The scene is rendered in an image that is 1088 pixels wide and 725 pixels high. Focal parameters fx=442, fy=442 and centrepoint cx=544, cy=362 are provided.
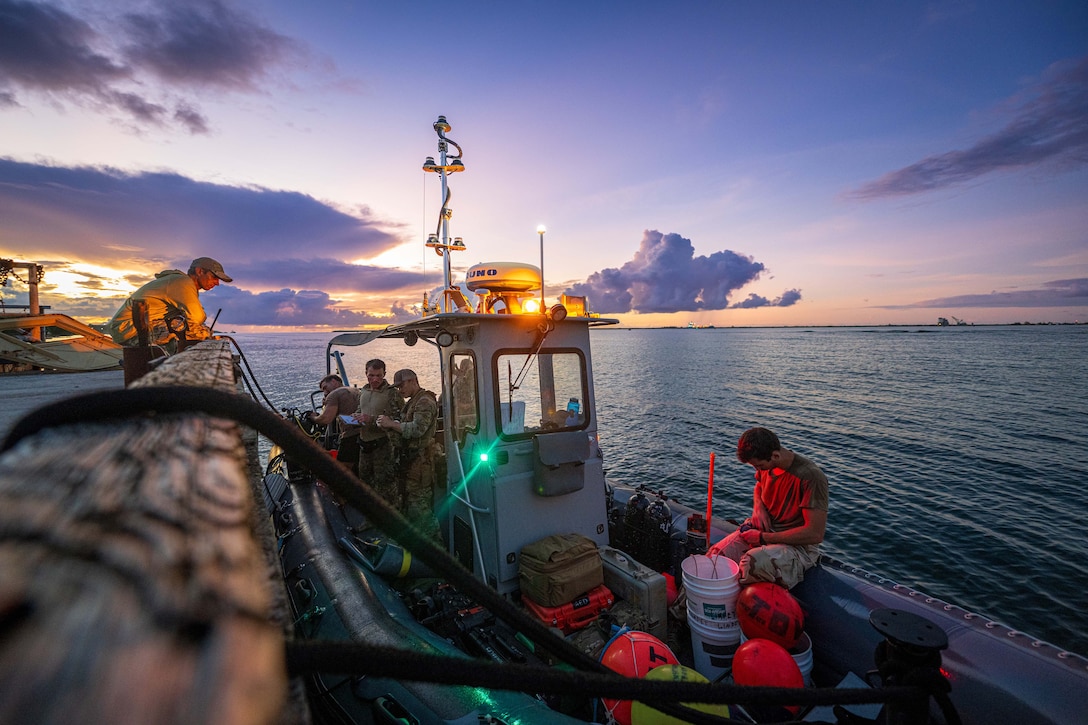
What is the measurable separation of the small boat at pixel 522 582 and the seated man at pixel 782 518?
299 mm

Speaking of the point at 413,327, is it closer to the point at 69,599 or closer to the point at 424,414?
the point at 424,414

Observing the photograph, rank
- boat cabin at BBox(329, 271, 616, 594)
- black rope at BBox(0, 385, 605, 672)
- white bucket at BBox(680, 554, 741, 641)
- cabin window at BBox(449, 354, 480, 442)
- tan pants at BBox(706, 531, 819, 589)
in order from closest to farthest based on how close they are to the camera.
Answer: black rope at BBox(0, 385, 605, 672), white bucket at BBox(680, 554, 741, 641), tan pants at BBox(706, 531, 819, 589), boat cabin at BBox(329, 271, 616, 594), cabin window at BBox(449, 354, 480, 442)

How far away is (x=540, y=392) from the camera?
5176 millimetres

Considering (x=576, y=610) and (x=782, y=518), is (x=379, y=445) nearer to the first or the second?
(x=576, y=610)

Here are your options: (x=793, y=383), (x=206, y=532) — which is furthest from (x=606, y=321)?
(x=793, y=383)

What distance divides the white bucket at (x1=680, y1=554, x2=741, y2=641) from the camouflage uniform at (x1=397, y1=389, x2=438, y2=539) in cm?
351

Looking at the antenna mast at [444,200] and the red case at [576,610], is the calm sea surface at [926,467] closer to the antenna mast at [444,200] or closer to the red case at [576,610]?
the red case at [576,610]

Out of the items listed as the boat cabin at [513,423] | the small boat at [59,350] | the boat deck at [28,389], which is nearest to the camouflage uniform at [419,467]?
the boat cabin at [513,423]

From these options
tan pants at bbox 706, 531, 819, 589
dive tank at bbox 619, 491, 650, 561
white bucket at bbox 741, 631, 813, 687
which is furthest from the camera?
dive tank at bbox 619, 491, 650, 561

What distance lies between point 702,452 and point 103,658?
62.4ft

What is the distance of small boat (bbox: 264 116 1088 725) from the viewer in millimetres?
2846

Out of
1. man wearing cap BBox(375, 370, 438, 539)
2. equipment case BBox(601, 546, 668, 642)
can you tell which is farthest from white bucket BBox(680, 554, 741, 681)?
man wearing cap BBox(375, 370, 438, 539)

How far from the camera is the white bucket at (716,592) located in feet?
12.2

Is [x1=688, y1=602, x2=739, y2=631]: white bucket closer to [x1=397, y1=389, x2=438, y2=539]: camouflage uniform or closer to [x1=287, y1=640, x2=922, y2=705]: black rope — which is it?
[x1=287, y1=640, x2=922, y2=705]: black rope
